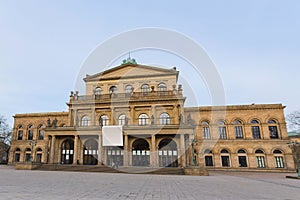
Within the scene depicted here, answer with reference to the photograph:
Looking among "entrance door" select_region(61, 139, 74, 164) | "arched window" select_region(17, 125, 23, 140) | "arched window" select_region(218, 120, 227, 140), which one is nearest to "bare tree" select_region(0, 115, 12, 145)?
"arched window" select_region(17, 125, 23, 140)

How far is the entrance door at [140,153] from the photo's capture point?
26219 mm

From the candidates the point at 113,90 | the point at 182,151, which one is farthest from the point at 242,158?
the point at 113,90

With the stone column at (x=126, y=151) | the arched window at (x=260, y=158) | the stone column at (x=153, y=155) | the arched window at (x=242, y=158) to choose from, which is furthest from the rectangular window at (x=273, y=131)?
the stone column at (x=126, y=151)

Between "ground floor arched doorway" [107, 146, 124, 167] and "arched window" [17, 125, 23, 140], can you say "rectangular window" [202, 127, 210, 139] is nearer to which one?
"ground floor arched doorway" [107, 146, 124, 167]

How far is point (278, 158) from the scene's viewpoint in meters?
27.0

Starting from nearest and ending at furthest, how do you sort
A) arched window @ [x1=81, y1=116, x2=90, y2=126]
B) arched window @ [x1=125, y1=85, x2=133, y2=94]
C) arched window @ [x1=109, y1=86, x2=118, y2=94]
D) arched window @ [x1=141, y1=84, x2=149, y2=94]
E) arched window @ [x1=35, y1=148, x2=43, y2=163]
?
1. arched window @ [x1=81, y1=116, x2=90, y2=126]
2. arched window @ [x1=141, y1=84, x2=149, y2=94]
3. arched window @ [x1=125, y1=85, x2=133, y2=94]
4. arched window @ [x1=109, y1=86, x2=118, y2=94]
5. arched window @ [x1=35, y1=148, x2=43, y2=163]

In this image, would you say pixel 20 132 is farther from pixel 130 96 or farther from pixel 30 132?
pixel 130 96

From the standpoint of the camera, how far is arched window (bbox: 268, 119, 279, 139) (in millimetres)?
27953

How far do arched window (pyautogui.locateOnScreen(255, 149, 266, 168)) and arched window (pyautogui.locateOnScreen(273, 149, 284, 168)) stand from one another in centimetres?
158

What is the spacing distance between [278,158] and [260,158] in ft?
7.70

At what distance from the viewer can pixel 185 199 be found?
245 inches

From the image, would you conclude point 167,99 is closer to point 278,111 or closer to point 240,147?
point 240,147

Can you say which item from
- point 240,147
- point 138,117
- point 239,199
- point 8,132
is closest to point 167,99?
point 138,117

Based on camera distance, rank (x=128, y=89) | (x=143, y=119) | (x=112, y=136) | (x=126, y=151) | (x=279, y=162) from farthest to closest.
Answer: (x=128, y=89)
(x=143, y=119)
(x=279, y=162)
(x=112, y=136)
(x=126, y=151)
